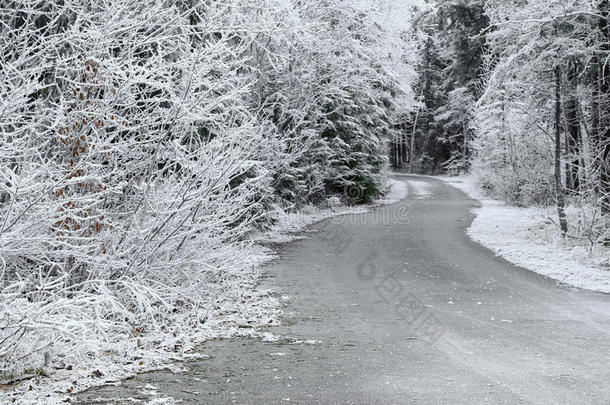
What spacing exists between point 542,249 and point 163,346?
37.7 feet

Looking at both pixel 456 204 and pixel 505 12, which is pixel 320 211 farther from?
pixel 505 12

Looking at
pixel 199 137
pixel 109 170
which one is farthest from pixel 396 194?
pixel 109 170

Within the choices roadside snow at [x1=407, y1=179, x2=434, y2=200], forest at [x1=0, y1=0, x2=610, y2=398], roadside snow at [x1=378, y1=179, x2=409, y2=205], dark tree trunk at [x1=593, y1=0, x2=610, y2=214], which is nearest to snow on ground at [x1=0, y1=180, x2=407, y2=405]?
forest at [x1=0, y1=0, x2=610, y2=398]

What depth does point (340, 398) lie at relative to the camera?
5676mm

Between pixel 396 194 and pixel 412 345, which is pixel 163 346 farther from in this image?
pixel 396 194

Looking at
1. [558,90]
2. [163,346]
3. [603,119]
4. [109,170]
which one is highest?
[558,90]

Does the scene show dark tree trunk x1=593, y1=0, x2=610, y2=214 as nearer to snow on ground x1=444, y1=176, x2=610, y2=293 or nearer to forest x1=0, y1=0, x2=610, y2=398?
forest x1=0, y1=0, x2=610, y2=398

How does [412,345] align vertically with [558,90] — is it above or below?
below

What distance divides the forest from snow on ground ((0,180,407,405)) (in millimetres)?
152

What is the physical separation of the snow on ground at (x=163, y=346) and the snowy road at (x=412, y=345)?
0.24m

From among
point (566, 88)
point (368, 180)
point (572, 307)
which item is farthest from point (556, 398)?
point (368, 180)

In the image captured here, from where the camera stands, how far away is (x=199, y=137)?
33.1 ft

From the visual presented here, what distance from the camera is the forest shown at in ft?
21.4

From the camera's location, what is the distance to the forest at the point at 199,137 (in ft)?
21.4
